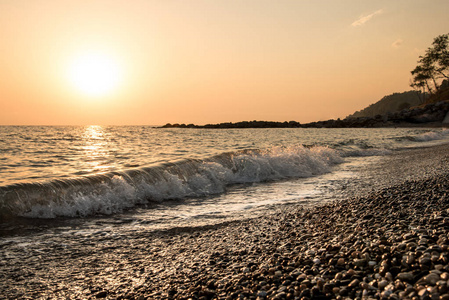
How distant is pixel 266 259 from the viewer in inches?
161

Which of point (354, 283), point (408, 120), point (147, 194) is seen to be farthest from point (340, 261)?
point (408, 120)

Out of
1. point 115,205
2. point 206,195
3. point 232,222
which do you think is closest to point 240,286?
point 232,222

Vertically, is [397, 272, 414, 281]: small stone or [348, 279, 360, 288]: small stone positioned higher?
[397, 272, 414, 281]: small stone

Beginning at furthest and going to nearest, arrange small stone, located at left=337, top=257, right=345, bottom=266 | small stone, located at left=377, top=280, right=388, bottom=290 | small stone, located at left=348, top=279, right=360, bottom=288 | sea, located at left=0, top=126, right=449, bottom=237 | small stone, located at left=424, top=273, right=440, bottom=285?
sea, located at left=0, top=126, right=449, bottom=237, small stone, located at left=337, top=257, right=345, bottom=266, small stone, located at left=348, top=279, right=360, bottom=288, small stone, located at left=377, top=280, right=388, bottom=290, small stone, located at left=424, top=273, right=440, bottom=285

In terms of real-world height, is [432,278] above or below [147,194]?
above

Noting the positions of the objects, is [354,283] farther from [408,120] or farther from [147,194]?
[408,120]

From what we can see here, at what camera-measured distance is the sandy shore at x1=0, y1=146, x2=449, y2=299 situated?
3.04 meters

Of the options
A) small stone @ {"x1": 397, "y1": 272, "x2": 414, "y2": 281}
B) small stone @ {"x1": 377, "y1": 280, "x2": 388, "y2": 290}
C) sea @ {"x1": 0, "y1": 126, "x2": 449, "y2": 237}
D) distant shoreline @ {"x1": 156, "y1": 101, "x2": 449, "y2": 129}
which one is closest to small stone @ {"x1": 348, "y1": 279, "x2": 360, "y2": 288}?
small stone @ {"x1": 377, "y1": 280, "x2": 388, "y2": 290}

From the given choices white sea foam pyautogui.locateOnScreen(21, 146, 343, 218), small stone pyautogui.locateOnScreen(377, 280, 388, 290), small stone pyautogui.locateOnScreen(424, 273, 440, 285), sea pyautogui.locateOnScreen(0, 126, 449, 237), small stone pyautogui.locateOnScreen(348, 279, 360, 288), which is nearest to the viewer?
Answer: small stone pyautogui.locateOnScreen(424, 273, 440, 285)

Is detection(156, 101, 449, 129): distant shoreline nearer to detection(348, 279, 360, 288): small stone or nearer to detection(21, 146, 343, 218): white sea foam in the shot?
detection(21, 146, 343, 218): white sea foam

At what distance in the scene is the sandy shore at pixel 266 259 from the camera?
3043 mm

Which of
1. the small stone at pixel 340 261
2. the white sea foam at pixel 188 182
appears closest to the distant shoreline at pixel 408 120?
the white sea foam at pixel 188 182

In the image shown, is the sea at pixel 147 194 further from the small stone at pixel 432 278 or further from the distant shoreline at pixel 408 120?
the distant shoreline at pixel 408 120

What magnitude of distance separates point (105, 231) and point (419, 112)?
8788cm
